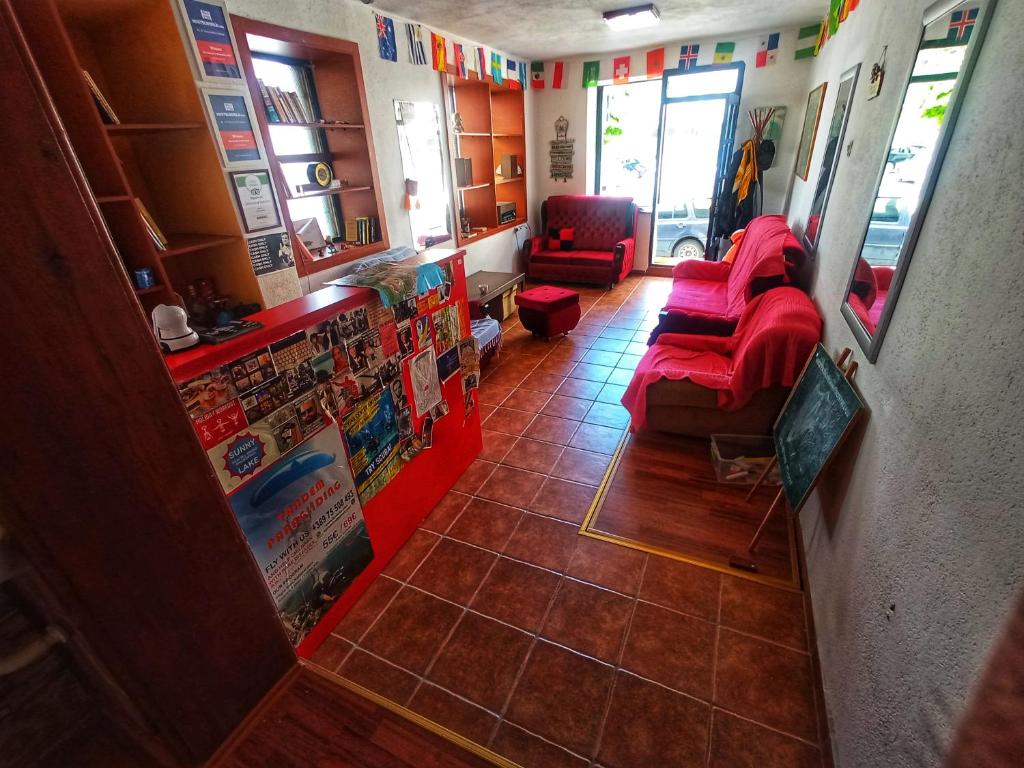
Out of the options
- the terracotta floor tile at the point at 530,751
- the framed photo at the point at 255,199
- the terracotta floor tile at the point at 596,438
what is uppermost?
the framed photo at the point at 255,199

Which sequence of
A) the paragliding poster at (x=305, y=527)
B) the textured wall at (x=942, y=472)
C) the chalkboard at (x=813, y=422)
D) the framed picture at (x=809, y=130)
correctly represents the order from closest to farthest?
the textured wall at (x=942, y=472), the paragliding poster at (x=305, y=527), the chalkboard at (x=813, y=422), the framed picture at (x=809, y=130)

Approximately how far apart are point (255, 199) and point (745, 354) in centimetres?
275

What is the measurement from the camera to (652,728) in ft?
4.80

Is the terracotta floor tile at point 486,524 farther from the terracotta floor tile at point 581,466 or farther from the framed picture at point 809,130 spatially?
the framed picture at point 809,130

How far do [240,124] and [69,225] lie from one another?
244 cm

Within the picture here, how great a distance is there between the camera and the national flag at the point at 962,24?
1.14 m

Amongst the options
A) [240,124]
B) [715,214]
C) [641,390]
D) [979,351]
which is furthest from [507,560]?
[715,214]

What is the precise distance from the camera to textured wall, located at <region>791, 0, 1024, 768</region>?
81 cm

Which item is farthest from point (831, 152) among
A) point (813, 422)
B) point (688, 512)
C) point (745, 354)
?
point (688, 512)

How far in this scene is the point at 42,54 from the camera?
1.72 metres

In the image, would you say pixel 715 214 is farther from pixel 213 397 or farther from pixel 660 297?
pixel 213 397

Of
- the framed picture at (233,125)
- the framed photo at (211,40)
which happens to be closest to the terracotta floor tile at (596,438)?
the framed picture at (233,125)

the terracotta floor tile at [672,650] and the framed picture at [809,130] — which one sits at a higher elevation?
the framed picture at [809,130]

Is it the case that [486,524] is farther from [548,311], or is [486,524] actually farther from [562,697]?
[548,311]
